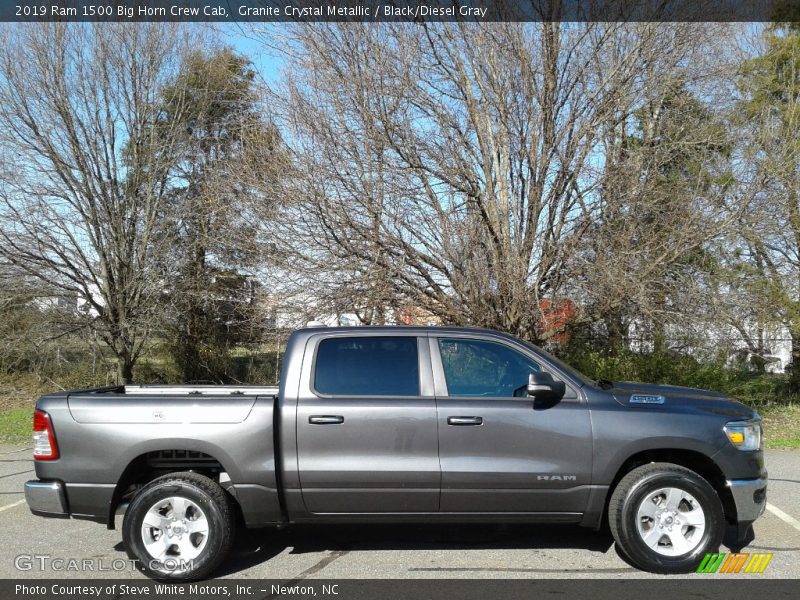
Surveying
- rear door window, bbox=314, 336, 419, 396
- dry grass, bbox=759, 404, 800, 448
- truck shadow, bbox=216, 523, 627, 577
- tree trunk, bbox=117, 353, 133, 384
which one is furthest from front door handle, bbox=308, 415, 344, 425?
tree trunk, bbox=117, 353, 133, 384

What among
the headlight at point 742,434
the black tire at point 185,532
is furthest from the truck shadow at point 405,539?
the headlight at point 742,434

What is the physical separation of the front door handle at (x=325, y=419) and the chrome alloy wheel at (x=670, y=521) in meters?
2.22

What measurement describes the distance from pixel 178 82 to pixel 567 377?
13.7m

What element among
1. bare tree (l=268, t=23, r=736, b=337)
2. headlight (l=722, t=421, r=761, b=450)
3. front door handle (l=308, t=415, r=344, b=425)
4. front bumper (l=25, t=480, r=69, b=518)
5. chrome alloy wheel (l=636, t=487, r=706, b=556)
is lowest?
chrome alloy wheel (l=636, t=487, r=706, b=556)

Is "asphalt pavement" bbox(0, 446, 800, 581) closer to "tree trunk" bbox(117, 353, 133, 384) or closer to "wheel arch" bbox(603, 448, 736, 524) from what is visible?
"wheel arch" bbox(603, 448, 736, 524)

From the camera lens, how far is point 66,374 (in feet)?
57.5

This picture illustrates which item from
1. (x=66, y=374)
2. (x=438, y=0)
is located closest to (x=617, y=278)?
(x=438, y=0)

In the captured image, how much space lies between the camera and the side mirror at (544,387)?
17.0 ft

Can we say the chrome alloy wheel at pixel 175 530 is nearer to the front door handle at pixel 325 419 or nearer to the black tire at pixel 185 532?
the black tire at pixel 185 532

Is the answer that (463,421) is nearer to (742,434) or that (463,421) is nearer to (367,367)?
(367,367)

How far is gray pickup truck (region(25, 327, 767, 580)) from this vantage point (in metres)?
5.17

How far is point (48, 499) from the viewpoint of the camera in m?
5.14

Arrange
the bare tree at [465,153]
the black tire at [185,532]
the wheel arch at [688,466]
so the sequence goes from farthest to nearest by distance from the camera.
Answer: the bare tree at [465,153], the wheel arch at [688,466], the black tire at [185,532]

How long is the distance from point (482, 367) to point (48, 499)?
3.26 meters
